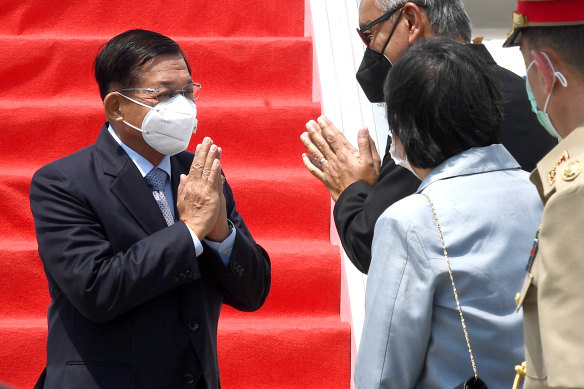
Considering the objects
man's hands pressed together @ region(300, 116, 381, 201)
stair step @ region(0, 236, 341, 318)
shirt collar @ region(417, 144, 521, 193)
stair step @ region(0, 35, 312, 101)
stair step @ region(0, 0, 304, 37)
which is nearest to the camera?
shirt collar @ region(417, 144, 521, 193)

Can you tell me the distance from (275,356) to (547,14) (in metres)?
2.47

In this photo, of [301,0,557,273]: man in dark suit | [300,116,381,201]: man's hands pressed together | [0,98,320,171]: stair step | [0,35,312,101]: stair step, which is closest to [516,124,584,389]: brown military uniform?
[301,0,557,273]: man in dark suit

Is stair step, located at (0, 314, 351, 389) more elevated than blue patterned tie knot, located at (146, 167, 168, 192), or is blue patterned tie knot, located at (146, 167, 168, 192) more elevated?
blue patterned tie knot, located at (146, 167, 168, 192)

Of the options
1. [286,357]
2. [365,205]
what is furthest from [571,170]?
[286,357]

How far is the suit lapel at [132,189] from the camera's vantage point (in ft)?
8.97

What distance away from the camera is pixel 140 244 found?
2646mm

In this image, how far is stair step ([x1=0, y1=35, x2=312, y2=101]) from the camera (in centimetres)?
505

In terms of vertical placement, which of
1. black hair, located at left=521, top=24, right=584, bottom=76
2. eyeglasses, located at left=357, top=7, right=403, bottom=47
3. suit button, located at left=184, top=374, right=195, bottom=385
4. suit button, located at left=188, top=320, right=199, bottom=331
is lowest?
suit button, located at left=184, top=374, right=195, bottom=385

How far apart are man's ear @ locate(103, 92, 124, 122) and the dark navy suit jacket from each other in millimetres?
147

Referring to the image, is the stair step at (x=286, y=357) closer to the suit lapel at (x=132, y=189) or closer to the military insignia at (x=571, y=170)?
the suit lapel at (x=132, y=189)

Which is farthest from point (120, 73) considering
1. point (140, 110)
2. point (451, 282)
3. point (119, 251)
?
point (451, 282)

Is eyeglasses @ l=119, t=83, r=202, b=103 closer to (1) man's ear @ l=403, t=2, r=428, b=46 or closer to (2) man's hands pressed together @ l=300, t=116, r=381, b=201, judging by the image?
(2) man's hands pressed together @ l=300, t=116, r=381, b=201

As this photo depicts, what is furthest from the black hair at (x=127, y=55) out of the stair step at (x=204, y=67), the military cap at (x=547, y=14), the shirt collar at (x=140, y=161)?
the stair step at (x=204, y=67)

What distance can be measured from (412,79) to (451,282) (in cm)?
52
